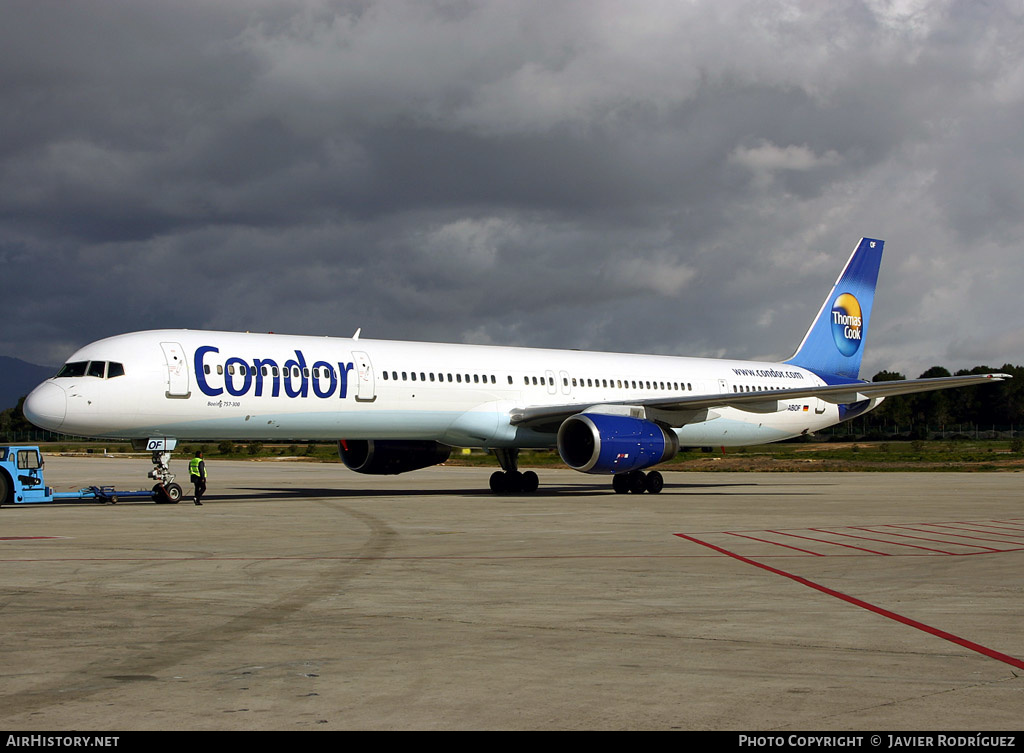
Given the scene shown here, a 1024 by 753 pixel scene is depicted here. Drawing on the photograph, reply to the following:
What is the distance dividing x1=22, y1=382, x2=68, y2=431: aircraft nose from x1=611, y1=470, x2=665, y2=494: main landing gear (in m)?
15.6

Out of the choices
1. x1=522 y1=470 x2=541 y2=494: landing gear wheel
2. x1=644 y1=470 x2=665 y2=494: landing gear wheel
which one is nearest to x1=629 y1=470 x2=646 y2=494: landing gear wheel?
x1=644 y1=470 x2=665 y2=494: landing gear wheel

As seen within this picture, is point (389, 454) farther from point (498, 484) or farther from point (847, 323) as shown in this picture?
point (847, 323)

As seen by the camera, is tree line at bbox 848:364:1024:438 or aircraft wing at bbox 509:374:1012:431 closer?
aircraft wing at bbox 509:374:1012:431

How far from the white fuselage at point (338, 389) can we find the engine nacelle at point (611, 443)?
107 inches

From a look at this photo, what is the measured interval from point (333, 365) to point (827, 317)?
22.3 m

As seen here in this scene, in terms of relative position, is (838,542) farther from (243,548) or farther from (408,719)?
(408,719)

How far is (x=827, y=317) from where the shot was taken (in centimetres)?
4119

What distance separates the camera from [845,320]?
41656 mm

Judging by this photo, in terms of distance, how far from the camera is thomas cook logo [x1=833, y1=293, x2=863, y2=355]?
4147cm

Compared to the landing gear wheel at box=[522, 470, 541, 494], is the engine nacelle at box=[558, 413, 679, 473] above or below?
above

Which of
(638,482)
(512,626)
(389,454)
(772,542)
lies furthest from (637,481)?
(512,626)

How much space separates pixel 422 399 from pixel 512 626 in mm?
19925

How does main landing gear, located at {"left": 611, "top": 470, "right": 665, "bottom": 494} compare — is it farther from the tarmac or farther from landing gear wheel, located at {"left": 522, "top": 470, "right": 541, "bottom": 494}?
the tarmac

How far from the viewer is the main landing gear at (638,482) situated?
3098 centimetres
